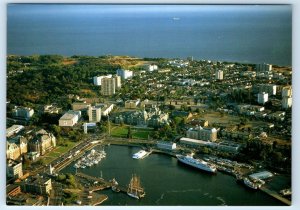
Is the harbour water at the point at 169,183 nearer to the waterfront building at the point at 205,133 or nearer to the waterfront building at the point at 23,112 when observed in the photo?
the waterfront building at the point at 205,133

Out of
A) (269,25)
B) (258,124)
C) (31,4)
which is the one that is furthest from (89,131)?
(269,25)

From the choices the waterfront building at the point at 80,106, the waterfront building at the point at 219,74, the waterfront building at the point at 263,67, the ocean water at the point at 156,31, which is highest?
the ocean water at the point at 156,31

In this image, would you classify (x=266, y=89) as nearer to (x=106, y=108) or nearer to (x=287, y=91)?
(x=287, y=91)

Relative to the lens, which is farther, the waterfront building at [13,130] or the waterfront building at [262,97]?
the waterfront building at [262,97]

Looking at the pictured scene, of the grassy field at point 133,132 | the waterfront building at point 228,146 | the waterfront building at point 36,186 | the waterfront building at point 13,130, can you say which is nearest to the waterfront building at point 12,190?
the waterfront building at point 36,186

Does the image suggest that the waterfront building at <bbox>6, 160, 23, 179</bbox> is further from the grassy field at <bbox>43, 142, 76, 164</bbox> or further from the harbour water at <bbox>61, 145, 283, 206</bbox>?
the harbour water at <bbox>61, 145, 283, 206</bbox>

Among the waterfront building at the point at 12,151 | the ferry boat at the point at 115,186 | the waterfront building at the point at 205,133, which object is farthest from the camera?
the waterfront building at the point at 205,133
